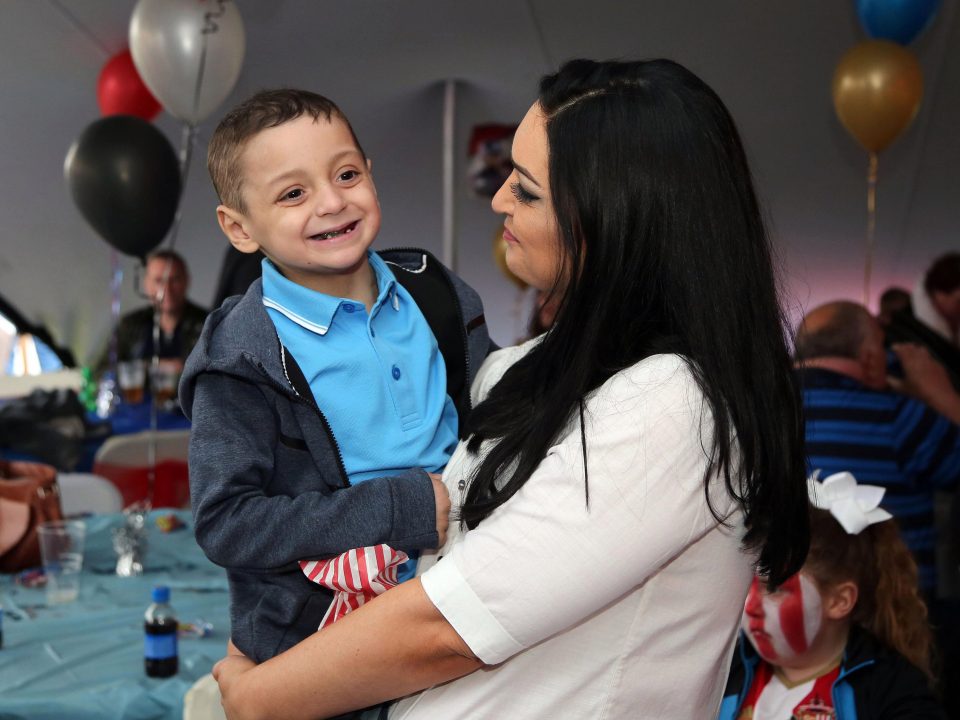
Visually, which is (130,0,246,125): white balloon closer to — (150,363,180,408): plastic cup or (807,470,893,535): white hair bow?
(150,363,180,408): plastic cup

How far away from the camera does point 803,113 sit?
677 cm

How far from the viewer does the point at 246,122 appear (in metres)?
1.29

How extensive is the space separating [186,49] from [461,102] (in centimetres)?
265

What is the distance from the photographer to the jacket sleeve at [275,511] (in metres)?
1.12

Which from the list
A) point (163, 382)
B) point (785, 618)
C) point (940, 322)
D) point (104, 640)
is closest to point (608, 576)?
point (785, 618)

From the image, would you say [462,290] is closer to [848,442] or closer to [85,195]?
[848,442]

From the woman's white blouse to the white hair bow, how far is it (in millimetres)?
837

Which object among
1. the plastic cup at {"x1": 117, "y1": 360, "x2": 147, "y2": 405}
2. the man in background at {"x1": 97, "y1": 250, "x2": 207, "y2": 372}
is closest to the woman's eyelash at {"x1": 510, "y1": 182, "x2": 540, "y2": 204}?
the plastic cup at {"x1": 117, "y1": 360, "x2": 147, "y2": 405}

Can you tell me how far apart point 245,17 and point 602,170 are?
4.77 metres

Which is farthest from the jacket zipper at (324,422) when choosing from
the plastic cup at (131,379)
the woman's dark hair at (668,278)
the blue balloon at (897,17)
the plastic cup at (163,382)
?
→ the blue balloon at (897,17)

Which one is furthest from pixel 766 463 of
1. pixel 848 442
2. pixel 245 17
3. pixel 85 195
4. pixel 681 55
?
pixel 681 55

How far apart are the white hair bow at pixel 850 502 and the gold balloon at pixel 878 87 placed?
3.52m

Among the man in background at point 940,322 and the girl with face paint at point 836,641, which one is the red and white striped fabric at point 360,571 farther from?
the man in background at point 940,322

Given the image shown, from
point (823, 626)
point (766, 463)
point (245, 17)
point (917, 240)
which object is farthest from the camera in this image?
point (917, 240)
